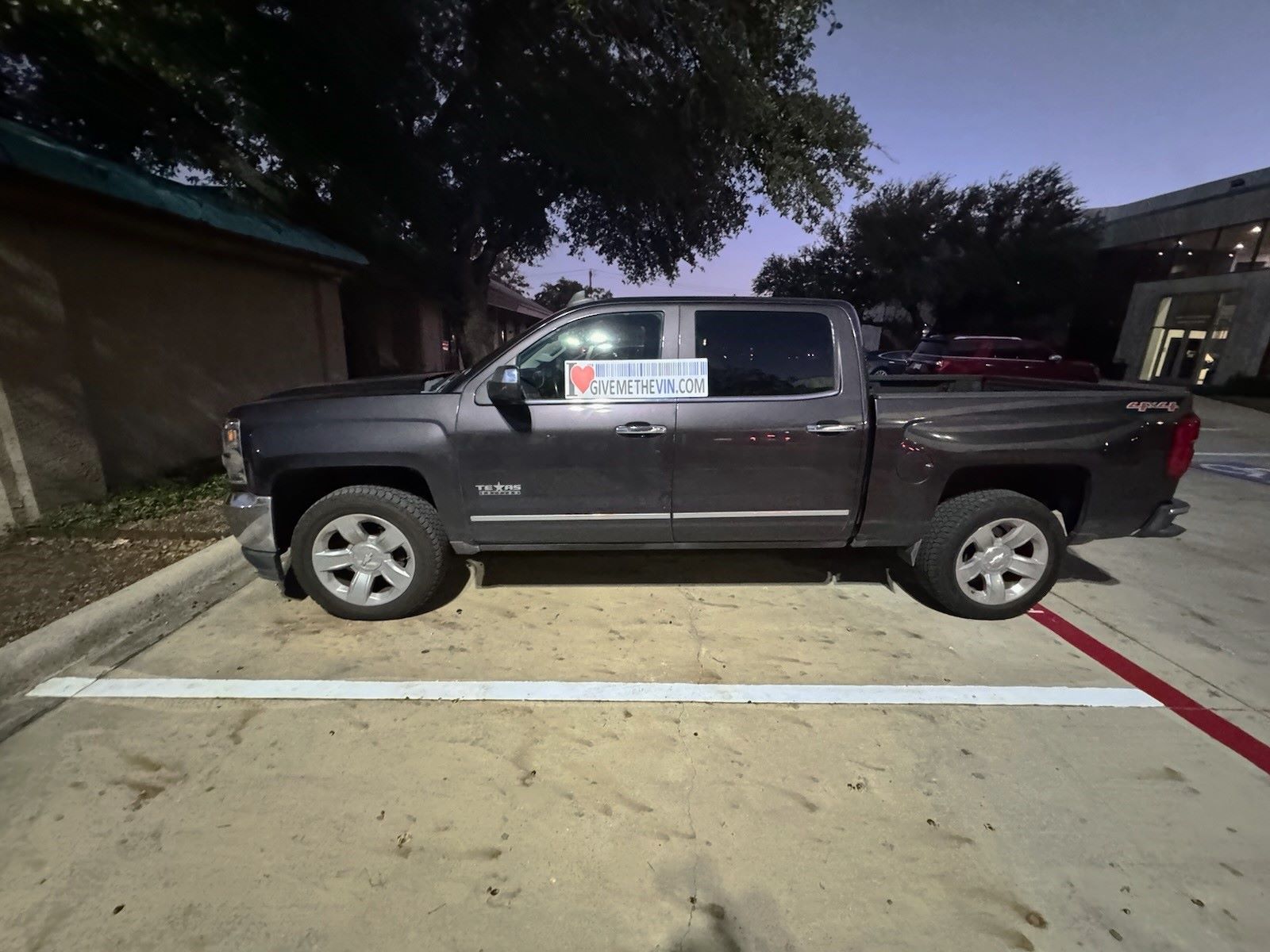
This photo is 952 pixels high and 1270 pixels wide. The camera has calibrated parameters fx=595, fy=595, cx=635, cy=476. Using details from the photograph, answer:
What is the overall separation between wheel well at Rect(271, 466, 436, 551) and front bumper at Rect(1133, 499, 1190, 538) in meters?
4.28

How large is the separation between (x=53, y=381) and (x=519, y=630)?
15.0ft

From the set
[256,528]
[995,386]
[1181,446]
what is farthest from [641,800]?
[995,386]

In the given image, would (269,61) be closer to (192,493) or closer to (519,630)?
(192,493)

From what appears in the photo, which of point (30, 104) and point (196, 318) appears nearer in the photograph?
point (196, 318)

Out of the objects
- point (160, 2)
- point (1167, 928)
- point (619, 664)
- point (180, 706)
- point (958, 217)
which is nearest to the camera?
point (1167, 928)

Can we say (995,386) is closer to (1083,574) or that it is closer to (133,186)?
(1083,574)

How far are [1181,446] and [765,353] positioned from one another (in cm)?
251

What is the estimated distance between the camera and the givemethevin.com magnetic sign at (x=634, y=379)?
3.40 metres

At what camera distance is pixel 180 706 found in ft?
9.12

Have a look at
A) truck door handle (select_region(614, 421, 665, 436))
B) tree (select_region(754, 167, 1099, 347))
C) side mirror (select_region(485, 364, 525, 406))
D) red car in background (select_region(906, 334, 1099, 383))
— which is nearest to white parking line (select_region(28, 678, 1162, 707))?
truck door handle (select_region(614, 421, 665, 436))

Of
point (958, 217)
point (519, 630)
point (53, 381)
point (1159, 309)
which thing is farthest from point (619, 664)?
point (958, 217)

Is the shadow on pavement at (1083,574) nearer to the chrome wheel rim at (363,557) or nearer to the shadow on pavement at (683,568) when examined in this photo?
the shadow on pavement at (683,568)

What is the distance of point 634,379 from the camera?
3418mm

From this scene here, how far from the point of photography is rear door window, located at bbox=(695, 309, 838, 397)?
11.4 ft
